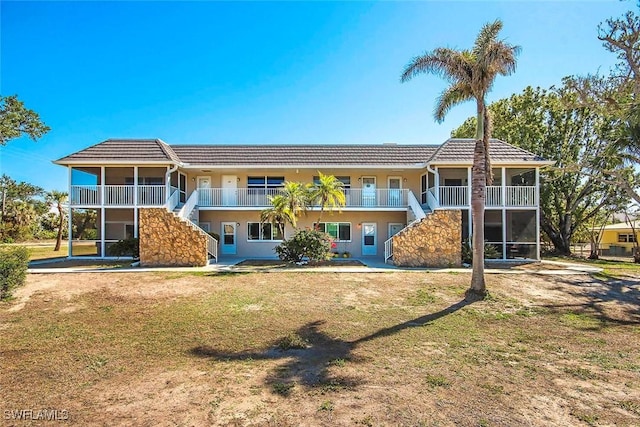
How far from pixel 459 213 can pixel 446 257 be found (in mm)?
2183

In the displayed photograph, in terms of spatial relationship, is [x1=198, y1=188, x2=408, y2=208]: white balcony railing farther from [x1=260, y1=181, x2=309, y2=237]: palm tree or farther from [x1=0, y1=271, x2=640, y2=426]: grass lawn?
[x1=0, y1=271, x2=640, y2=426]: grass lawn

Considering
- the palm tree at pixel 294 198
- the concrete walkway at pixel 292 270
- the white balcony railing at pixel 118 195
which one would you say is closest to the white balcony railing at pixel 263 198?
the palm tree at pixel 294 198

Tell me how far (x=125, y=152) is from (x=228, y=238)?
25.3ft

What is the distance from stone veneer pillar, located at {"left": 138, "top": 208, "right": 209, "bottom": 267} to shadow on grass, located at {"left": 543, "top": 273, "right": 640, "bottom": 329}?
1389cm

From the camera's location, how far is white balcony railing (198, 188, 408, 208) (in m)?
20.1

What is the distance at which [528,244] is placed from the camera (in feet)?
64.1

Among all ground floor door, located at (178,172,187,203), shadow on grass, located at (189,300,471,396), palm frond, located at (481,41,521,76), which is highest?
palm frond, located at (481,41,521,76)

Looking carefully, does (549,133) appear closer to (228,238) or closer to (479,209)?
(479,209)


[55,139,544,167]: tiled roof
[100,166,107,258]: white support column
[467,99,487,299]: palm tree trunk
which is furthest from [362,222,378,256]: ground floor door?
[100,166,107,258]: white support column

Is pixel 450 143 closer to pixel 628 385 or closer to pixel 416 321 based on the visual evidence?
pixel 416 321

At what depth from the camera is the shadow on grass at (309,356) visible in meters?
5.09

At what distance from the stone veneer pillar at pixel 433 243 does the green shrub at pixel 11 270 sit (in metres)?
13.9

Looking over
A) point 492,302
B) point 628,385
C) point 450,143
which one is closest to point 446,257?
point 492,302

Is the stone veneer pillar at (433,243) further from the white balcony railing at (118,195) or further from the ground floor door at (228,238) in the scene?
the white balcony railing at (118,195)
